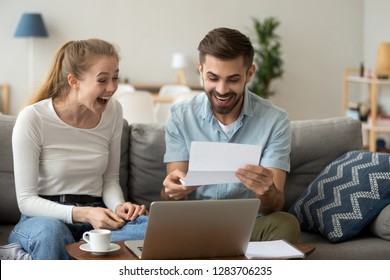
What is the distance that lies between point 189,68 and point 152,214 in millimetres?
6520

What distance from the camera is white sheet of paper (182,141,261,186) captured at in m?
1.97

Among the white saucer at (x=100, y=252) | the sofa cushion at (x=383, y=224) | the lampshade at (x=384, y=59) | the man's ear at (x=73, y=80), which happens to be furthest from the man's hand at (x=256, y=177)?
the lampshade at (x=384, y=59)

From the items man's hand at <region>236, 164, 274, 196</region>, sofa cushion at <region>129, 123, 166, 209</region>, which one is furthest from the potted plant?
man's hand at <region>236, 164, 274, 196</region>

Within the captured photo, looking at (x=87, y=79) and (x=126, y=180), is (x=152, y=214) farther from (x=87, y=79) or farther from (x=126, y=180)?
(x=126, y=180)

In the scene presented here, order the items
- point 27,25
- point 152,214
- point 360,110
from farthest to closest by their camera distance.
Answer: point 27,25
point 360,110
point 152,214

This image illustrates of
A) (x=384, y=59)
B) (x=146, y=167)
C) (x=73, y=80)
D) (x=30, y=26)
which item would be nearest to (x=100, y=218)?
(x=73, y=80)

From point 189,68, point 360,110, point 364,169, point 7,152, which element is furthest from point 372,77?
point 7,152

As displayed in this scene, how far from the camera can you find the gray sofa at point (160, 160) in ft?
9.02

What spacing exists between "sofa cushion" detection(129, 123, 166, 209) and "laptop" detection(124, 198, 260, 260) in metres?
0.89

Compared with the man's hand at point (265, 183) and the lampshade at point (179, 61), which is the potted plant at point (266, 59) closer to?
the lampshade at point (179, 61)

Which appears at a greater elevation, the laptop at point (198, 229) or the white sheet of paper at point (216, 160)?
the white sheet of paper at point (216, 160)

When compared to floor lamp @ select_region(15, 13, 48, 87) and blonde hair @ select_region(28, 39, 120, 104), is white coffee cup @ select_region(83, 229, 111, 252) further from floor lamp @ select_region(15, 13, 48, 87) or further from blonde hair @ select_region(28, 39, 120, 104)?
floor lamp @ select_region(15, 13, 48, 87)

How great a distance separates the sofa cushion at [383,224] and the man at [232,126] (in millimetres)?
434
